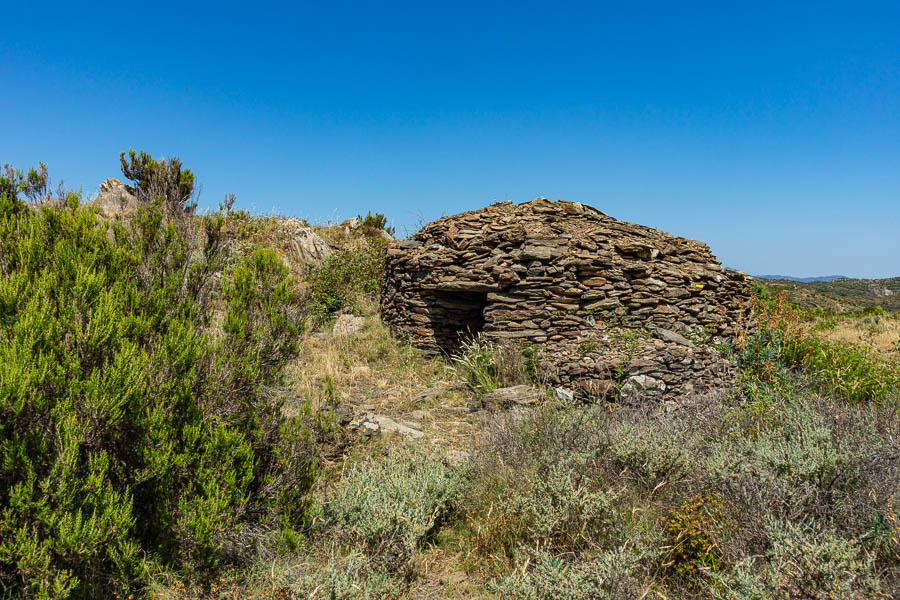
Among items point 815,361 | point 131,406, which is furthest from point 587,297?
point 131,406

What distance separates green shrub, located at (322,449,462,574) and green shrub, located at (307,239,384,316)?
7.26 meters

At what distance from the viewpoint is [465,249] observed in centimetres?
811

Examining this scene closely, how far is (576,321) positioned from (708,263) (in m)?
2.86

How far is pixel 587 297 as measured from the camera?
702 cm

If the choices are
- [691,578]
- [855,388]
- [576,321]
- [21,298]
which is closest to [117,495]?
[21,298]

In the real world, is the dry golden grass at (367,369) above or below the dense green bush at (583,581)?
above

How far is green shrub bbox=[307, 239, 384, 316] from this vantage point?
36.2 feet

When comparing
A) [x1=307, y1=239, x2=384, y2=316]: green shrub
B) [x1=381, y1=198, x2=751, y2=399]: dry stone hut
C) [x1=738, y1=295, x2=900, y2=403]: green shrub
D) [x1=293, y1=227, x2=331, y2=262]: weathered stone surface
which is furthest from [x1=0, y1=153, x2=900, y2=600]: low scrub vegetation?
[x1=293, y1=227, x2=331, y2=262]: weathered stone surface

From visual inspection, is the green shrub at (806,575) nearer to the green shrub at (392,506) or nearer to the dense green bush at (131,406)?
the green shrub at (392,506)

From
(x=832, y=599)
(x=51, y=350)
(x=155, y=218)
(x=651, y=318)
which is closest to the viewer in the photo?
(x=832, y=599)

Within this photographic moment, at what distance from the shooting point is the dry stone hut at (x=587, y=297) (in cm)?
632

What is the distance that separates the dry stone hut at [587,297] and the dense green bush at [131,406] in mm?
4207

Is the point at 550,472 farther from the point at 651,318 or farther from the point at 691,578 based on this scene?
the point at 651,318

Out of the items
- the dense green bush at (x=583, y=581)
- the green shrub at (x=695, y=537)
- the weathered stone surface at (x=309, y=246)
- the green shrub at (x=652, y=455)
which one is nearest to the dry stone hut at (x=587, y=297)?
the green shrub at (x=652, y=455)
